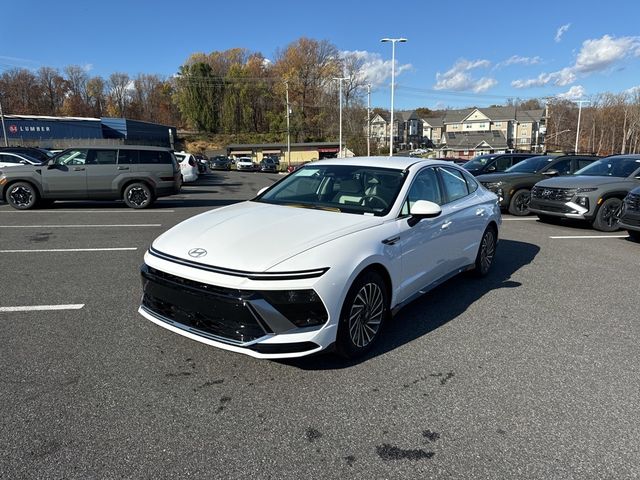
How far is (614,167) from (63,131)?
61310mm

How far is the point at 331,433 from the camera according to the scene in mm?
2682

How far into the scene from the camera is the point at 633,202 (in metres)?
8.35

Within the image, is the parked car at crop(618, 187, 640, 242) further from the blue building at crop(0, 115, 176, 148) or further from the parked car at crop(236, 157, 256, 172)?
the blue building at crop(0, 115, 176, 148)

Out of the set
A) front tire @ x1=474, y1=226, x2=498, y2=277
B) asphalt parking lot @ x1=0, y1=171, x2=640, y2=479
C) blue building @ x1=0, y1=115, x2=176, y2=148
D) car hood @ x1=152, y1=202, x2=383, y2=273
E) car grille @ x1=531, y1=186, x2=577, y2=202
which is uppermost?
blue building @ x1=0, y1=115, x2=176, y2=148

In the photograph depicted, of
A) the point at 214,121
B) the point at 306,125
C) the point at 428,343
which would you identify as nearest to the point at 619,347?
the point at 428,343

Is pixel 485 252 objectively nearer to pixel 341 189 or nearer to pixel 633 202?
pixel 341 189

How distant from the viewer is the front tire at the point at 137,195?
12.9 m

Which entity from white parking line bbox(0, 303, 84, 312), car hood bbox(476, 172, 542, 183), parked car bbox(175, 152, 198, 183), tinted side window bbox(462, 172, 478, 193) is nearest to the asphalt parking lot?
white parking line bbox(0, 303, 84, 312)

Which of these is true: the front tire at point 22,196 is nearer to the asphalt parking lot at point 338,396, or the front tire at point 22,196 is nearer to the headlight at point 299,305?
the asphalt parking lot at point 338,396

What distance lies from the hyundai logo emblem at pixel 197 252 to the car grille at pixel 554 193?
9.40 m

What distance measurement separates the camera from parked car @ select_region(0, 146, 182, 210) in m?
12.3

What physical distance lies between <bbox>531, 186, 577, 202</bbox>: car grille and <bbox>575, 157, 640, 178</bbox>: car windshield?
122cm

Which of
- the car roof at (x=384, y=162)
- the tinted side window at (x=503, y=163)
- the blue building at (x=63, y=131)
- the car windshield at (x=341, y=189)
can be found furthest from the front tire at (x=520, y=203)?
the blue building at (x=63, y=131)

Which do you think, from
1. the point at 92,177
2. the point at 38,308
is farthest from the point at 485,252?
the point at 92,177
